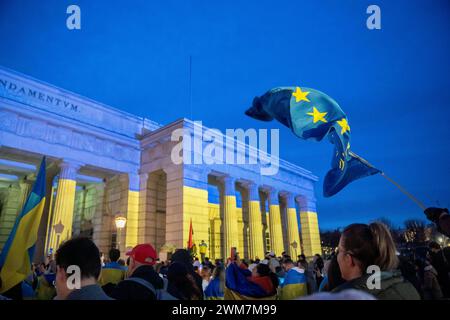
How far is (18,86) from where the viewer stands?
16750mm

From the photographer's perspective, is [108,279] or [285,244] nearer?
[108,279]

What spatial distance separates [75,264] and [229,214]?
68.5 ft

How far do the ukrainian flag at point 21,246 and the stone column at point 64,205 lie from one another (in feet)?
47.7

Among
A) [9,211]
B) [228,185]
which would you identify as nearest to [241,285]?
[228,185]

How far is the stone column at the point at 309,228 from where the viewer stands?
105 ft

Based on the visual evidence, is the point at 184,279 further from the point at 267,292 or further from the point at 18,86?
the point at 18,86

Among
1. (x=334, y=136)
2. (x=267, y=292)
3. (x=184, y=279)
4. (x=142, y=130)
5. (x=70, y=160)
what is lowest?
(x=267, y=292)

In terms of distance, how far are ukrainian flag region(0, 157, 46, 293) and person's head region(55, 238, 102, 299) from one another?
1.65m

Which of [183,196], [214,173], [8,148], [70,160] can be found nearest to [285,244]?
[214,173]

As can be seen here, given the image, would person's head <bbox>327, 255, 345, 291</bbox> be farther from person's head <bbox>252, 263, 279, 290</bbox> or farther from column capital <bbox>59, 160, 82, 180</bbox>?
column capital <bbox>59, 160, 82, 180</bbox>

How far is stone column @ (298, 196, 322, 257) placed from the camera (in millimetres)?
32156

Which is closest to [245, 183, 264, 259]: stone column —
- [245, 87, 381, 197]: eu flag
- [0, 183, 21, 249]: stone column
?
[245, 87, 381, 197]: eu flag
